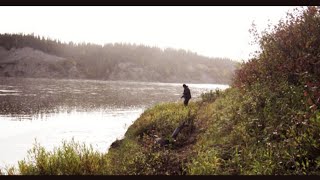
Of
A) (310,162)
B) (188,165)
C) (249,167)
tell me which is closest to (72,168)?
(188,165)

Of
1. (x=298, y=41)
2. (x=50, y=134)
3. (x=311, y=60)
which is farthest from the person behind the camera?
(x=50, y=134)

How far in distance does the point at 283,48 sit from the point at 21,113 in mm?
30935

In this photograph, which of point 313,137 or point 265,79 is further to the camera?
point 265,79

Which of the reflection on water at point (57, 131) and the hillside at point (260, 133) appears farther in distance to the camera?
the reflection on water at point (57, 131)

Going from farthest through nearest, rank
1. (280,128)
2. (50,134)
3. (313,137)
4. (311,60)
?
(50,134) → (311,60) → (280,128) → (313,137)

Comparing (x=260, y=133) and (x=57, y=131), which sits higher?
(x=260, y=133)

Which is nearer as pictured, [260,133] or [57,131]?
[260,133]

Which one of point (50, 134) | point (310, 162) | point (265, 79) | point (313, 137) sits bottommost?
point (50, 134)

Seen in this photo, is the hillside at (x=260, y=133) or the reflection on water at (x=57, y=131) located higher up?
the hillside at (x=260, y=133)

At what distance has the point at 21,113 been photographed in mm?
36750

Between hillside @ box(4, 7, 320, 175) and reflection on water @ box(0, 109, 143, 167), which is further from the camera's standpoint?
reflection on water @ box(0, 109, 143, 167)

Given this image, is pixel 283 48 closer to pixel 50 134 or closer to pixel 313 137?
pixel 313 137

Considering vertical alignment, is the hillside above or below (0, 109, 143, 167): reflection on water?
above

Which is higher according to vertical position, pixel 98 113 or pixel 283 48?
pixel 283 48
